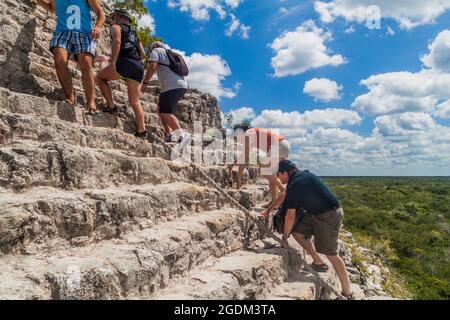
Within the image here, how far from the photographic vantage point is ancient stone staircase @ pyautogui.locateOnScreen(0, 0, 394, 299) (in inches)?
89.7

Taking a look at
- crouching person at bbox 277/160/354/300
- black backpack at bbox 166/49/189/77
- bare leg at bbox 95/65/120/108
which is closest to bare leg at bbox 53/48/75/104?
bare leg at bbox 95/65/120/108

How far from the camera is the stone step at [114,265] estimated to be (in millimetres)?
2070

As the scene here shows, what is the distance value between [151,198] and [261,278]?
4.76ft

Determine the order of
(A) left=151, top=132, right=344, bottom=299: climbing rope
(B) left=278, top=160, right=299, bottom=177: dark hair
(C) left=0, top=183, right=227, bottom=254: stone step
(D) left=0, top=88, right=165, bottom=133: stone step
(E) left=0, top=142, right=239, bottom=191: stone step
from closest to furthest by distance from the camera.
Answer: (C) left=0, top=183, right=227, bottom=254: stone step
(E) left=0, top=142, right=239, bottom=191: stone step
(D) left=0, top=88, right=165, bottom=133: stone step
(A) left=151, top=132, right=344, bottom=299: climbing rope
(B) left=278, top=160, right=299, bottom=177: dark hair

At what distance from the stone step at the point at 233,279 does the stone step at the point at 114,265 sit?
4.4 inches

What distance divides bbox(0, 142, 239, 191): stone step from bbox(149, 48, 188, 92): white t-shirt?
4.86 ft

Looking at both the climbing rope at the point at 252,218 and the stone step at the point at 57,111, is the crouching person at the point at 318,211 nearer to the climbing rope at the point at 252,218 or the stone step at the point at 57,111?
the climbing rope at the point at 252,218

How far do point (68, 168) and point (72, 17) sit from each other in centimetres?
227

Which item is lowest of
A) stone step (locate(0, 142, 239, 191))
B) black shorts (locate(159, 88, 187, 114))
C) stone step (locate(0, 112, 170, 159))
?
stone step (locate(0, 142, 239, 191))

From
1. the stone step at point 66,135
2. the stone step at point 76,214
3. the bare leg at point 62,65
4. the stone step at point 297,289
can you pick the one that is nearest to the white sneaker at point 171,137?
the stone step at point 66,135

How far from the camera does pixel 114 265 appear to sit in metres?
2.44

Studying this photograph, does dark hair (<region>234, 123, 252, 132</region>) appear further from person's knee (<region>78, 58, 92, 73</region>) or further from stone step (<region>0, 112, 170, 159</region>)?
person's knee (<region>78, 58, 92, 73</region>)

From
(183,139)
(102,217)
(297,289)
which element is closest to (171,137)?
(183,139)

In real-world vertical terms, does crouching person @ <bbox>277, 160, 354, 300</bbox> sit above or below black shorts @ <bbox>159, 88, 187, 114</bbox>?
below
